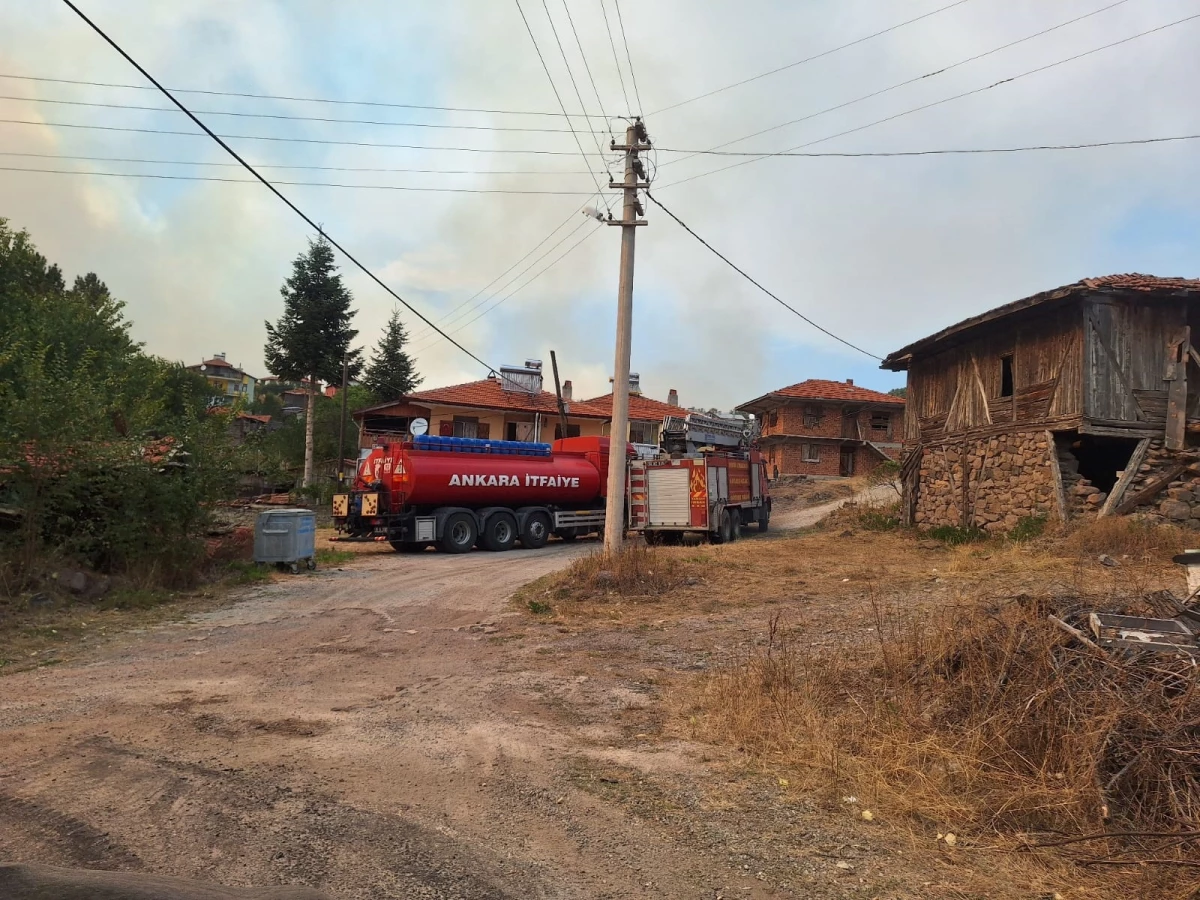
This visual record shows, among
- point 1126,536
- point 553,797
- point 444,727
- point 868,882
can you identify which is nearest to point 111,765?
point 444,727

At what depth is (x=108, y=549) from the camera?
35.8ft

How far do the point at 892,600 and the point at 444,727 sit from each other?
659cm

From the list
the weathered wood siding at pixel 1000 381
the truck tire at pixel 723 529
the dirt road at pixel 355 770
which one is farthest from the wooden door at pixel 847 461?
the dirt road at pixel 355 770

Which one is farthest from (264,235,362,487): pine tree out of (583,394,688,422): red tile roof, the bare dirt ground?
the bare dirt ground

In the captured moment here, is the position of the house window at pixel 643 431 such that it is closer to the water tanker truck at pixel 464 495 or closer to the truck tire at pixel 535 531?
the water tanker truck at pixel 464 495

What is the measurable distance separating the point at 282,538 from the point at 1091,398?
51.0 feet

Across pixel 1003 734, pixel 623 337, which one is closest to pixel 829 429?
pixel 623 337

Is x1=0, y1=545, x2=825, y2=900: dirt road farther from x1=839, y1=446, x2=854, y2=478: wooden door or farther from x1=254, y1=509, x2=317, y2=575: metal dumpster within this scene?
x1=839, y1=446, x2=854, y2=478: wooden door

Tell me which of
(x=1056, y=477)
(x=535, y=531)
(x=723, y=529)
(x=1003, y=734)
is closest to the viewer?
(x=1003, y=734)

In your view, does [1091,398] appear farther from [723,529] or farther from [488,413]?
[488,413]

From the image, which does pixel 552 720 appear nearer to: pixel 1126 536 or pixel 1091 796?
pixel 1091 796

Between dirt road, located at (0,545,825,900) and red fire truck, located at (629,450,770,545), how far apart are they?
11.7 m

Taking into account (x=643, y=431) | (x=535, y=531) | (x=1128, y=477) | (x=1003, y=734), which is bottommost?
(x=1003, y=734)

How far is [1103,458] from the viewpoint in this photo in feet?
58.7
